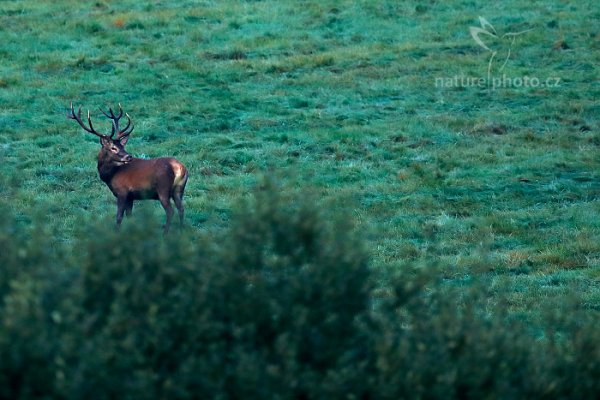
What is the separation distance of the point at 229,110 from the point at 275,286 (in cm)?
1532

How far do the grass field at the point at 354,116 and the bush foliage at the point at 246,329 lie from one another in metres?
3.66

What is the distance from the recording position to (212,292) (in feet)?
20.3

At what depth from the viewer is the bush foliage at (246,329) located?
5508 millimetres

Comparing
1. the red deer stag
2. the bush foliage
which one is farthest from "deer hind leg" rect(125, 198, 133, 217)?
the bush foliage

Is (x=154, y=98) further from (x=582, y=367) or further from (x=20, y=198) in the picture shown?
(x=582, y=367)

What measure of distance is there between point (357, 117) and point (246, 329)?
15.5 meters

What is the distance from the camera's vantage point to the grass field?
48.5ft

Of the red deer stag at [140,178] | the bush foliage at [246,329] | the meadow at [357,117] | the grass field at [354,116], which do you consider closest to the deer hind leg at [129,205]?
the red deer stag at [140,178]

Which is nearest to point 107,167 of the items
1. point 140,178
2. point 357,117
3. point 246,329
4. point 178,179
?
point 140,178

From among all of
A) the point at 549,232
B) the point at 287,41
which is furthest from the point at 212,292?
the point at 287,41

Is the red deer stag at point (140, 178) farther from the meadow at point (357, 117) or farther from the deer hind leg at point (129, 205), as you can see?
the meadow at point (357, 117)

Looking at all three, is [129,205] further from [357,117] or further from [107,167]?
[357,117]

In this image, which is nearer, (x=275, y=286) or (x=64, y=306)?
(x=64, y=306)

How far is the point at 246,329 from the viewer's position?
618cm
